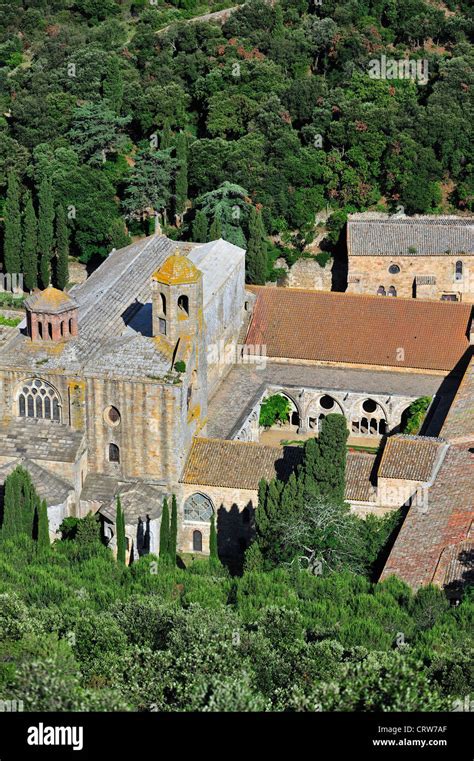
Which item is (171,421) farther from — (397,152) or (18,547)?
(397,152)

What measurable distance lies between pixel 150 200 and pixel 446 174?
21302 millimetres

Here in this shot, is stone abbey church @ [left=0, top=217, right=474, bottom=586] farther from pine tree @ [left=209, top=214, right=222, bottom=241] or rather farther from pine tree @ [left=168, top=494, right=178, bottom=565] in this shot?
pine tree @ [left=209, top=214, right=222, bottom=241]

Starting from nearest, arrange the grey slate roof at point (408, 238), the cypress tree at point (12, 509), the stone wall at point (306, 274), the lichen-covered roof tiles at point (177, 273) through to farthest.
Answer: the cypress tree at point (12, 509) < the lichen-covered roof tiles at point (177, 273) < the grey slate roof at point (408, 238) < the stone wall at point (306, 274)

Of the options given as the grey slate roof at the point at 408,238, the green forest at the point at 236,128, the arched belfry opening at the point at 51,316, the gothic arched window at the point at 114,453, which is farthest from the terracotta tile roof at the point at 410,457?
the green forest at the point at 236,128

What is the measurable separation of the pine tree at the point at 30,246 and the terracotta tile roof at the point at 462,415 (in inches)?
1298

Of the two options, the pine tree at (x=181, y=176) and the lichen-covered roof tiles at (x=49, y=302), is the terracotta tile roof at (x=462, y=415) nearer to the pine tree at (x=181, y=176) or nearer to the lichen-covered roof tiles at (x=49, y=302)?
the lichen-covered roof tiles at (x=49, y=302)

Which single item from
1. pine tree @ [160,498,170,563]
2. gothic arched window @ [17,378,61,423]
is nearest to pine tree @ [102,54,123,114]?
gothic arched window @ [17,378,61,423]

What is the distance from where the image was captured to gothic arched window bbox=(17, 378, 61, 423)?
70938mm

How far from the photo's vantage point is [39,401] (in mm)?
71312

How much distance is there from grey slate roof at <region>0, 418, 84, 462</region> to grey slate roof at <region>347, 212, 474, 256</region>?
3041 cm

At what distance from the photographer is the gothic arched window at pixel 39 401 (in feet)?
233

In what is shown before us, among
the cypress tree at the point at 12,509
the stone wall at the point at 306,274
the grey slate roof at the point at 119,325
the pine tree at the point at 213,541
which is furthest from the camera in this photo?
the stone wall at the point at 306,274

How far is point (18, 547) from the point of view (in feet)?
210

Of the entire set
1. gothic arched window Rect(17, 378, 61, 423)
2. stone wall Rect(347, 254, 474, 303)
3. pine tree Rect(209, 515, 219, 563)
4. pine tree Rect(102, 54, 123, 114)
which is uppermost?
pine tree Rect(102, 54, 123, 114)
